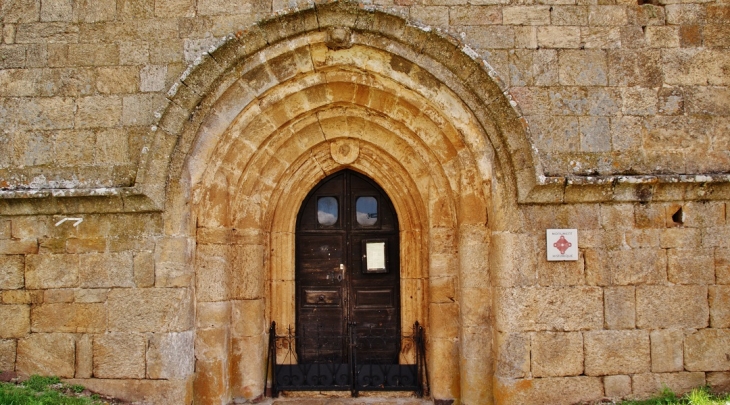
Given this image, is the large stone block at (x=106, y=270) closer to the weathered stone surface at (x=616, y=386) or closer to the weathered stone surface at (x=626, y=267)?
the weathered stone surface at (x=626, y=267)

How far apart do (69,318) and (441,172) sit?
3528 mm

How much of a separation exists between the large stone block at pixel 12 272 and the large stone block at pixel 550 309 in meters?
4.15

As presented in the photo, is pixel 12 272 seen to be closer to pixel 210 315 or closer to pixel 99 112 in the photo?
pixel 99 112

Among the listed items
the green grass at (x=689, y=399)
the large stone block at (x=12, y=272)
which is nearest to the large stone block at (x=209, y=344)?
the large stone block at (x=12, y=272)

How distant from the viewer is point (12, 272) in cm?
443

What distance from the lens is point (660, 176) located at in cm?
430

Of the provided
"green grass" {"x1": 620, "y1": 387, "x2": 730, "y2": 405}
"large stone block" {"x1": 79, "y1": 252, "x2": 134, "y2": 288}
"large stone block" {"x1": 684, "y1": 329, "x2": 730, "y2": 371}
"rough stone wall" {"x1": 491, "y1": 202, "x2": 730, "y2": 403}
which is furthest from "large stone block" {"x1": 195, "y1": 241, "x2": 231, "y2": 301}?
"large stone block" {"x1": 684, "y1": 329, "x2": 730, "y2": 371}

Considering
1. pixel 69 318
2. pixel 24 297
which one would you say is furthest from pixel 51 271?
pixel 69 318

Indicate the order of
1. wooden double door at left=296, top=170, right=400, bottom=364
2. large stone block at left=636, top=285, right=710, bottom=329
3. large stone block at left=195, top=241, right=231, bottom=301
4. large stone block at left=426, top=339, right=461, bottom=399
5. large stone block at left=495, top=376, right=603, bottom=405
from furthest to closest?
wooden double door at left=296, top=170, right=400, bottom=364, large stone block at left=426, top=339, right=461, bottom=399, large stone block at left=195, top=241, right=231, bottom=301, large stone block at left=636, top=285, right=710, bottom=329, large stone block at left=495, top=376, right=603, bottom=405

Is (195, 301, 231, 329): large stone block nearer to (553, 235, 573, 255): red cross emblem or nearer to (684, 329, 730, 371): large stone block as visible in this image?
(553, 235, 573, 255): red cross emblem

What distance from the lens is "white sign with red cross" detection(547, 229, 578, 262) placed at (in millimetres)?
4312

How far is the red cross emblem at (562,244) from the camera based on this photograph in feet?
14.2

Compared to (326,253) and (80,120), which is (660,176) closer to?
(326,253)

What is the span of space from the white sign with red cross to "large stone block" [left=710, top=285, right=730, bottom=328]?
1261 millimetres
